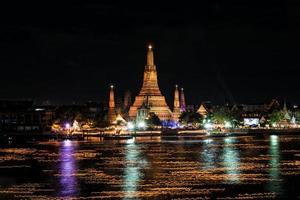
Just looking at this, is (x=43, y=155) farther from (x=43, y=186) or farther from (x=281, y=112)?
(x=281, y=112)

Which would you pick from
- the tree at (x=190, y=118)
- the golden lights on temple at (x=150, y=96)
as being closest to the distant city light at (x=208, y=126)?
the tree at (x=190, y=118)

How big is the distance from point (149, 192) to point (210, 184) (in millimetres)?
3374

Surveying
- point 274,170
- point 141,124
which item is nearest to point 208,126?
point 141,124

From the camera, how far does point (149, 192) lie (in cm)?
2788

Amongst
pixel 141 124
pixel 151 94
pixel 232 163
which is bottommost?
pixel 232 163

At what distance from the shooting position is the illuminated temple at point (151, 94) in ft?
327

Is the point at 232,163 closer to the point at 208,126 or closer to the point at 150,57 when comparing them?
the point at 150,57

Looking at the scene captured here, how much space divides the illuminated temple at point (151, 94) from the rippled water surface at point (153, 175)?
163 ft

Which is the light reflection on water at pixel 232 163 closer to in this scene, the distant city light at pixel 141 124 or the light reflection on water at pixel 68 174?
the light reflection on water at pixel 68 174

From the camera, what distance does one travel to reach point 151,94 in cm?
9994

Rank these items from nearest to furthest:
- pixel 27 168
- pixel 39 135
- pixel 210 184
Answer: pixel 210 184
pixel 27 168
pixel 39 135

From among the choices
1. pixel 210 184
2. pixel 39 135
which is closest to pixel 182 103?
pixel 39 135

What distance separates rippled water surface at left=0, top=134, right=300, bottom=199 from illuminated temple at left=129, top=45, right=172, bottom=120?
4973 cm

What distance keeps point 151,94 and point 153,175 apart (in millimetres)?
66096
